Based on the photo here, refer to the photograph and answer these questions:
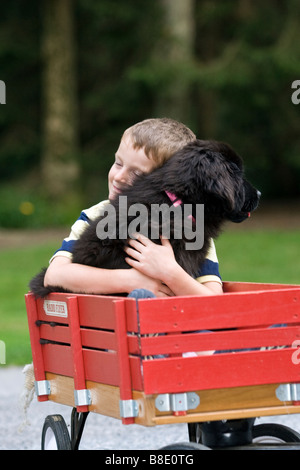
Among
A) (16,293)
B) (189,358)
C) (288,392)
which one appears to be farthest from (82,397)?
(16,293)

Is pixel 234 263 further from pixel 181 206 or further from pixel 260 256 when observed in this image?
pixel 181 206

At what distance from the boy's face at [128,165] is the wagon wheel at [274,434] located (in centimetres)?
120

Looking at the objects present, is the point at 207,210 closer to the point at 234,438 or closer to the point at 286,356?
the point at 286,356

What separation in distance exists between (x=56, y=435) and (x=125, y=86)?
1655cm

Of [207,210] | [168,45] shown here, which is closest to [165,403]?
[207,210]

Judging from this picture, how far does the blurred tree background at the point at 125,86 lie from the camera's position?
1565 centimetres

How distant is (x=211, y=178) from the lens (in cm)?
286

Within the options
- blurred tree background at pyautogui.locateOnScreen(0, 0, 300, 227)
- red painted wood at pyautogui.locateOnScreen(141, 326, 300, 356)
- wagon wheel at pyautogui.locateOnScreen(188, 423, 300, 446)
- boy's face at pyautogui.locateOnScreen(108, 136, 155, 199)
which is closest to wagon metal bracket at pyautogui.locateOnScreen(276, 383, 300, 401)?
red painted wood at pyautogui.locateOnScreen(141, 326, 300, 356)

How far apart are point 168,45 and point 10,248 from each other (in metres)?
5.42

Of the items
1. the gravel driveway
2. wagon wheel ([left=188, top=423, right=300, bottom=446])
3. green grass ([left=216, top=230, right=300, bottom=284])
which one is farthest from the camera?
green grass ([left=216, top=230, right=300, bottom=284])

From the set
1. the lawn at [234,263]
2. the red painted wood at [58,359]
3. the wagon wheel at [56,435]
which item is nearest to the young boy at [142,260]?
the red painted wood at [58,359]

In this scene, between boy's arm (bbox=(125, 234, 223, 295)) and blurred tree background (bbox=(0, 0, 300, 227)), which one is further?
blurred tree background (bbox=(0, 0, 300, 227))

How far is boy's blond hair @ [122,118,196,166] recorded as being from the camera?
3.23 metres

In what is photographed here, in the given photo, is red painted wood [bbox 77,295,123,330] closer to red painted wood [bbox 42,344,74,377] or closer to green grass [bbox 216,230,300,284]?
red painted wood [bbox 42,344,74,377]
